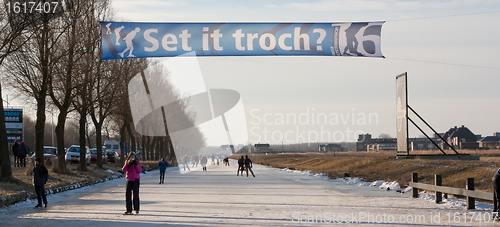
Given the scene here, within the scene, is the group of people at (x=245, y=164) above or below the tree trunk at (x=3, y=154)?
below

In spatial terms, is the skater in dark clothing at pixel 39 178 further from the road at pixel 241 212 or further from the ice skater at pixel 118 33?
the ice skater at pixel 118 33

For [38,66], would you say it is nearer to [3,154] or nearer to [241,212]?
[3,154]

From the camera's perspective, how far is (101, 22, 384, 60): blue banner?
1655 centimetres

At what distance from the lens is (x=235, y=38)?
16562 mm

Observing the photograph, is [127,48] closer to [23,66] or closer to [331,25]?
[331,25]

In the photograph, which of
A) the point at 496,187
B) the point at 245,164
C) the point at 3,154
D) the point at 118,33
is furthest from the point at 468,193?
the point at 245,164

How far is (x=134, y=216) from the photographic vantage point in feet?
43.9

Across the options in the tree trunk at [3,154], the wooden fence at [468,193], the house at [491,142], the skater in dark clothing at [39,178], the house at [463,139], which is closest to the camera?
the wooden fence at [468,193]

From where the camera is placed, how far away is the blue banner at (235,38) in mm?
16547

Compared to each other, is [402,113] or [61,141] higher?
[402,113]

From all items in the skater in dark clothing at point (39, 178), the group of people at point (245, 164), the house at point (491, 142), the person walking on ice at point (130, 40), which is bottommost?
the group of people at point (245, 164)

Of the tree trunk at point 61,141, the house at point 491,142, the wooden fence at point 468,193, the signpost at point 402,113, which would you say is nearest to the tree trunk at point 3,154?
the tree trunk at point 61,141

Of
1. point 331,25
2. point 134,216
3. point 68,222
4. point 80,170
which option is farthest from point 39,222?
point 80,170

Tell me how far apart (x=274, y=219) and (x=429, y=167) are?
19.9 meters
